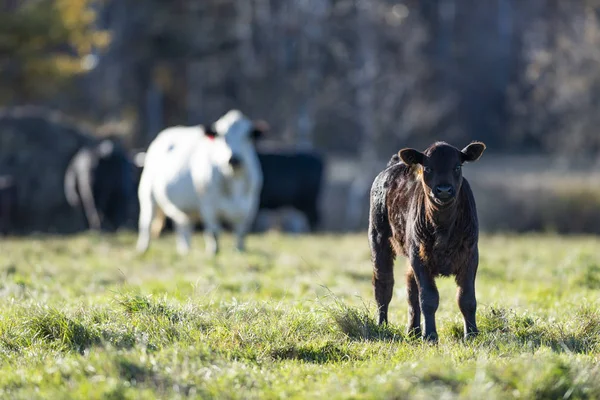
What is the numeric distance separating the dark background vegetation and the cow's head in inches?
490

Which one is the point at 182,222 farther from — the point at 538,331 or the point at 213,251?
the point at 538,331

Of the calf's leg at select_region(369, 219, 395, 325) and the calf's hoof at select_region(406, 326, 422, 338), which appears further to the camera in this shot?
the calf's leg at select_region(369, 219, 395, 325)

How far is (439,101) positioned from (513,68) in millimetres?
6893

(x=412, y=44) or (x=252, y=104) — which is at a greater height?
(x=412, y=44)

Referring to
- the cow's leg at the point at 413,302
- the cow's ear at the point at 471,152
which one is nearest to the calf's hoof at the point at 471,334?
the cow's leg at the point at 413,302

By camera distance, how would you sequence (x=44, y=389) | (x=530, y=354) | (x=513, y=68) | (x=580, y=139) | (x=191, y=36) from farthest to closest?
(x=513, y=68) → (x=191, y=36) → (x=580, y=139) → (x=530, y=354) → (x=44, y=389)

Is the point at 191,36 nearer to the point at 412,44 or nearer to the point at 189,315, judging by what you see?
the point at 412,44

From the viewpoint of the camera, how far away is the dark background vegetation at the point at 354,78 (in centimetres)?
2912

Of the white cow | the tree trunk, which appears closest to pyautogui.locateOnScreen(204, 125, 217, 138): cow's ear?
the white cow

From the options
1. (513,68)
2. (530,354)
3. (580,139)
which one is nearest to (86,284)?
(530,354)

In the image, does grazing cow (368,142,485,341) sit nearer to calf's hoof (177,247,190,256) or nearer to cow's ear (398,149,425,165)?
cow's ear (398,149,425,165)

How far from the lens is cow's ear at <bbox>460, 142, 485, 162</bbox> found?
6242mm

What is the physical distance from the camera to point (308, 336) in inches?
234

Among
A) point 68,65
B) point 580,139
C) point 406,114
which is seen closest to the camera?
point 68,65
